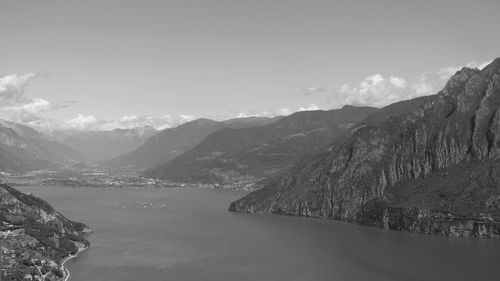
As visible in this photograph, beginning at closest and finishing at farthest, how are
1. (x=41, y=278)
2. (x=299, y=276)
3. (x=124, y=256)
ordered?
1. (x=41, y=278)
2. (x=299, y=276)
3. (x=124, y=256)

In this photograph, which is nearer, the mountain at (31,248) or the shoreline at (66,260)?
the mountain at (31,248)

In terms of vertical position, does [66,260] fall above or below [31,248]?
below

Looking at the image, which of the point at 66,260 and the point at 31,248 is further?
the point at 66,260

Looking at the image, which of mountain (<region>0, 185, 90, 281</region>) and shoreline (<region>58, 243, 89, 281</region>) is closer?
mountain (<region>0, 185, 90, 281</region>)

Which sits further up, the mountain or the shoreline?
the mountain

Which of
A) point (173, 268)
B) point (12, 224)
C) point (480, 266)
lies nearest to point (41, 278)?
point (173, 268)

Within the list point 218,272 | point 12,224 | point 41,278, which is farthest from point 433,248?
point 12,224

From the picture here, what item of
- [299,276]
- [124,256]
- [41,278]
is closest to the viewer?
[41,278]

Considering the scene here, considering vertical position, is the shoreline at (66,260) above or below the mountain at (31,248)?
below

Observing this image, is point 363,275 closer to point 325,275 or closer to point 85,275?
point 325,275

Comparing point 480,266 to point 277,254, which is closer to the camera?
point 480,266
